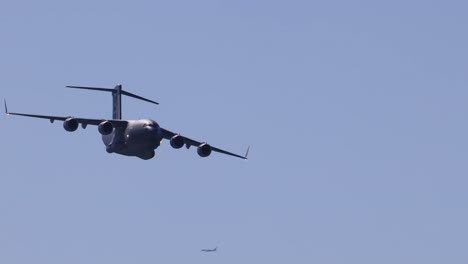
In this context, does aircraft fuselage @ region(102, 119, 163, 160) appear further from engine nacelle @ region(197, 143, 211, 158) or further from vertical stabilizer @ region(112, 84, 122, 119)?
vertical stabilizer @ region(112, 84, 122, 119)

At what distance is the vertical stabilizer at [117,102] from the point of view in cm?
14831

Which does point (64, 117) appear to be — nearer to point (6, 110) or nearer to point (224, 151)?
point (6, 110)

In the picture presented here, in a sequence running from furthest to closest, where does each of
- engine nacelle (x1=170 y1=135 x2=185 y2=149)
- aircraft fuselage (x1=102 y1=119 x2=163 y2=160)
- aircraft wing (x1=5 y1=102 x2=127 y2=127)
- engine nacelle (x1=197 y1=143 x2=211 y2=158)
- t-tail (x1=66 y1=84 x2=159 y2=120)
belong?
t-tail (x1=66 y1=84 x2=159 y2=120), engine nacelle (x1=197 y1=143 x2=211 y2=158), engine nacelle (x1=170 y1=135 x2=185 y2=149), aircraft wing (x1=5 y1=102 x2=127 y2=127), aircraft fuselage (x1=102 y1=119 x2=163 y2=160)

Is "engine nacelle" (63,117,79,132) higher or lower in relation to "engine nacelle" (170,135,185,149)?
lower

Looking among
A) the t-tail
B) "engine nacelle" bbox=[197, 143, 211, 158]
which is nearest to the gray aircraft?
"engine nacelle" bbox=[197, 143, 211, 158]

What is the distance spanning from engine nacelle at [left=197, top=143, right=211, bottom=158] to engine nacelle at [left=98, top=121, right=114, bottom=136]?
9.87m

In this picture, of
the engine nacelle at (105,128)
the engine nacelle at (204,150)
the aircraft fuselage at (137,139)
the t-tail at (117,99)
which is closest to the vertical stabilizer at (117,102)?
the t-tail at (117,99)

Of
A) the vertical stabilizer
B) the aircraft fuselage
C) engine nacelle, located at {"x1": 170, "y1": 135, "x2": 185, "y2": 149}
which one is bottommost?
the aircraft fuselage

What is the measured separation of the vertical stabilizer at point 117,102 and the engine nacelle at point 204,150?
33.2 feet

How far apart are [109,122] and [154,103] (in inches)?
194

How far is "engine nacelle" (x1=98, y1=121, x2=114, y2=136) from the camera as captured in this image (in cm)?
13588

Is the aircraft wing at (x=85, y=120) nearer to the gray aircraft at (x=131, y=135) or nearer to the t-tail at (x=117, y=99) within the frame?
the gray aircraft at (x=131, y=135)

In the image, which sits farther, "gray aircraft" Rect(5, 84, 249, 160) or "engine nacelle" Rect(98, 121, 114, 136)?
"engine nacelle" Rect(98, 121, 114, 136)

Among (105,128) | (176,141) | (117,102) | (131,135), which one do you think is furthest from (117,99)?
(131,135)
